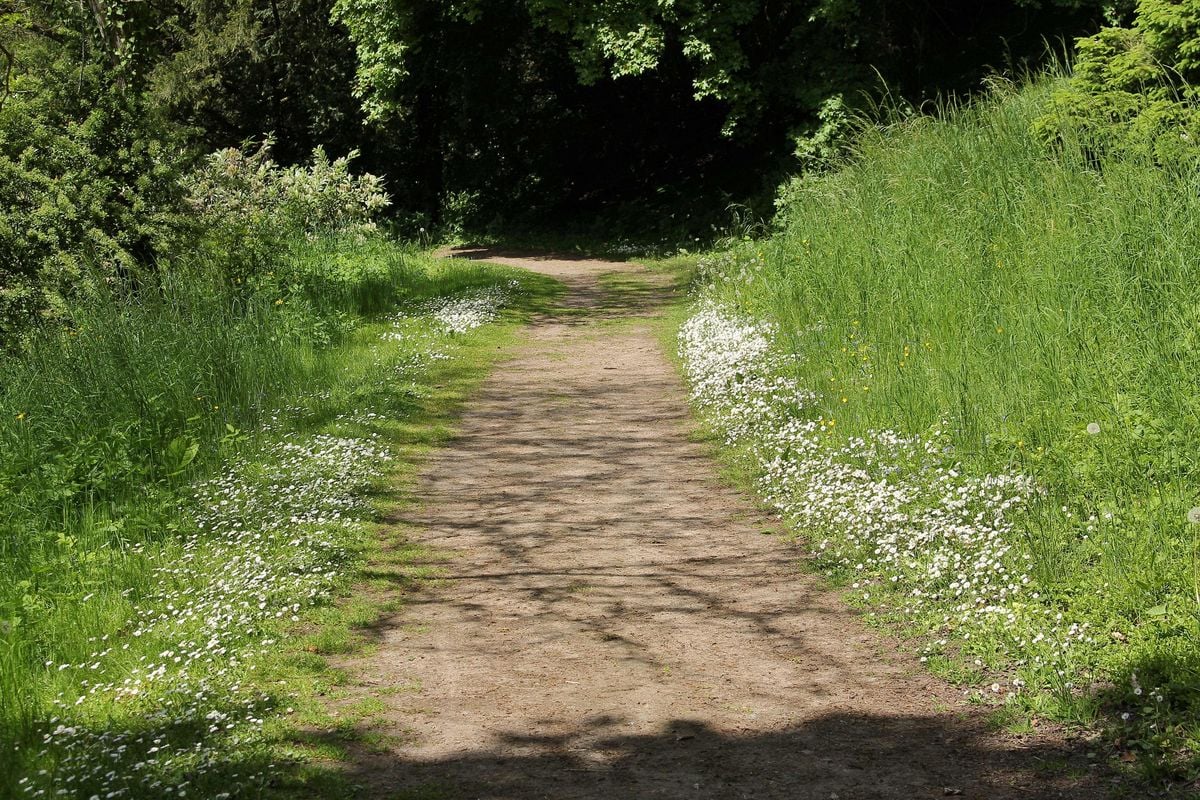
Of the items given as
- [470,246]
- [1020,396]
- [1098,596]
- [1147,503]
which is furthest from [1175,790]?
[470,246]

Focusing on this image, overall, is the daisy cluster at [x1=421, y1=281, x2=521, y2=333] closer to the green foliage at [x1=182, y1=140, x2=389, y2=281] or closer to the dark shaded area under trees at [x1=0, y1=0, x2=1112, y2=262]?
the green foliage at [x1=182, y1=140, x2=389, y2=281]

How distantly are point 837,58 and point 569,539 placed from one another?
1759 centimetres

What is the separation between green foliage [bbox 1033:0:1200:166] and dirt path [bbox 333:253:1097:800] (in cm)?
418

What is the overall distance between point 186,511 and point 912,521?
4445 millimetres

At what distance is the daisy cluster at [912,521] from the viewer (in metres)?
5.33

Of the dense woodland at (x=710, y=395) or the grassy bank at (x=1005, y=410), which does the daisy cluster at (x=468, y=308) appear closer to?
the dense woodland at (x=710, y=395)

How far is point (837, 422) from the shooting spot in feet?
27.5

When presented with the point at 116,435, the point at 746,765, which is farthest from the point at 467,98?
the point at 746,765

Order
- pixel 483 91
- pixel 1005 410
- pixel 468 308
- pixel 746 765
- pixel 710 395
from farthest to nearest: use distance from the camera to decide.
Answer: pixel 483 91
pixel 468 308
pixel 710 395
pixel 1005 410
pixel 746 765

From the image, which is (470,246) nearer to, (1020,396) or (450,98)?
(450,98)

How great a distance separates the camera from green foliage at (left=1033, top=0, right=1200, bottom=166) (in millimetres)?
9297

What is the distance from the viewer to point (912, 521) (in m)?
6.50

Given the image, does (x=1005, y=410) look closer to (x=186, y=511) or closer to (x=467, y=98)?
(x=186, y=511)

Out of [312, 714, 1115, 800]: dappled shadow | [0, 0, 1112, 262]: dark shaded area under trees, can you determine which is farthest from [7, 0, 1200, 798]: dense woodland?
[312, 714, 1115, 800]: dappled shadow
